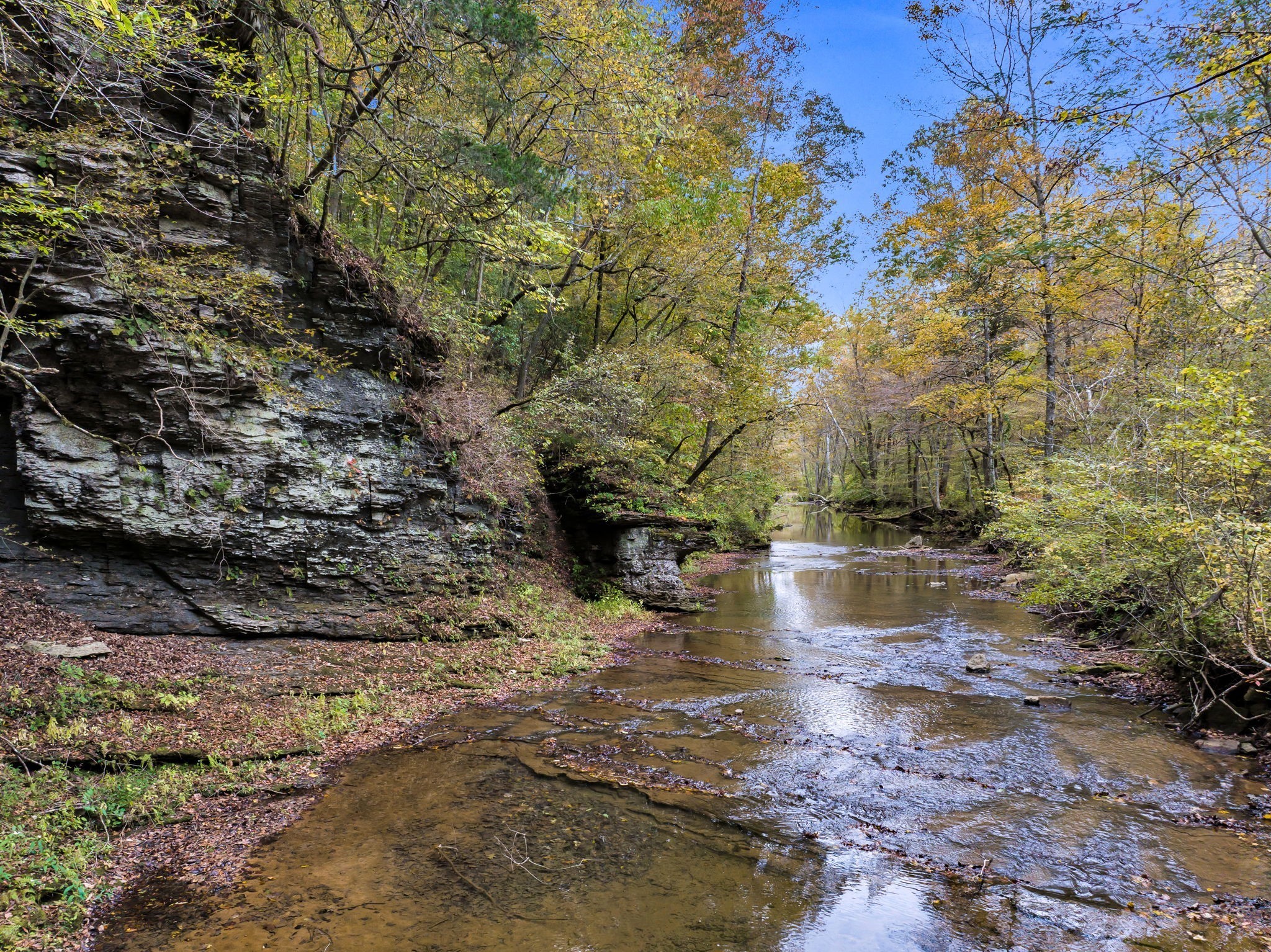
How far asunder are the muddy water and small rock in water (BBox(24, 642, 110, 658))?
10.7 ft

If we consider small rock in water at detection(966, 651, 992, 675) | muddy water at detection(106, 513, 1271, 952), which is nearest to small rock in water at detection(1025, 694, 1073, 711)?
muddy water at detection(106, 513, 1271, 952)

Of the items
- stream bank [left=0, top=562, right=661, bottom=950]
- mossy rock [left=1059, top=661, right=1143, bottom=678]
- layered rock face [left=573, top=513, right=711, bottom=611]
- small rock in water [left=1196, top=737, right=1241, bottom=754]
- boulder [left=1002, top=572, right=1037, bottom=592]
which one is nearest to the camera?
stream bank [left=0, top=562, right=661, bottom=950]

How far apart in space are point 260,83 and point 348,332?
10.9 feet

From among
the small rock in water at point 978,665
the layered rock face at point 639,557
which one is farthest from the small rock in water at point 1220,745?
the layered rock face at point 639,557

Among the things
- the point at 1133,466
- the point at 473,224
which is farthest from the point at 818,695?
the point at 473,224

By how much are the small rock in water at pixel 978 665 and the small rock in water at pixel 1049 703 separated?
1.19 metres

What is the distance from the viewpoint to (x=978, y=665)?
9359 millimetres

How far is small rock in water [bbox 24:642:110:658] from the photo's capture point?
5.89 metres

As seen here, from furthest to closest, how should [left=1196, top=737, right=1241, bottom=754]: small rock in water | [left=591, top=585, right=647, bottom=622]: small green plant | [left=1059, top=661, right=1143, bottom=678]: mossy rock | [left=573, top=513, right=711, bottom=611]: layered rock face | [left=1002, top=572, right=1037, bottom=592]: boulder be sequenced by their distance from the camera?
[left=1002, top=572, right=1037, bottom=592]: boulder
[left=573, top=513, right=711, bottom=611]: layered rock face
[left=591, top=585, right=647, bottom=622]: small green plant
[left=1059, top=661, right=1143, bottom=678]: mossy rock
[left=1196, top=737, right=1241, bottom=754]: small rock in water

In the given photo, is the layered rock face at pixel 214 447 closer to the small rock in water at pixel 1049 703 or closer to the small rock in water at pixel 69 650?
the small rock in water at pixel 69 650

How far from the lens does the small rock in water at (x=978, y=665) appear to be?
9273 mm

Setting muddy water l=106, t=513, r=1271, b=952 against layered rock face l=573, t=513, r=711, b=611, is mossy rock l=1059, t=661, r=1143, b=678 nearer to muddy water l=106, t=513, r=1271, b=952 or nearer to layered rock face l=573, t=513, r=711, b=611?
muddy water l=106, t=513, r=1271, b=952

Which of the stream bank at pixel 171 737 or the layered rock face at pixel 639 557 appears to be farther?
the layered rock face at pixel 639 557

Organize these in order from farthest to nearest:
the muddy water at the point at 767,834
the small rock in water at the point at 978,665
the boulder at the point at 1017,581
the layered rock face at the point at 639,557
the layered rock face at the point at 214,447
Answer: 1. the boulder at the point at 1017,581
2. the layered rock face at the point at 639,557
3. the small rock in water at the point at 978,665
4. the layered rock face at the point at 214,447
5. the muddy water at the point at 767,834
